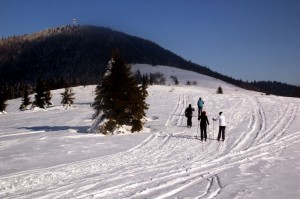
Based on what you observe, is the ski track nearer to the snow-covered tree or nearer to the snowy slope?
the snowy slope

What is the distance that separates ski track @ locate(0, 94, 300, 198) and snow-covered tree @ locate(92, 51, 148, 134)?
2811mm

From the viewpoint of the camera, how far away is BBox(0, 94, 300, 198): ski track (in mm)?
10281

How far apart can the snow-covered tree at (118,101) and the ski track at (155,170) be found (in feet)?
9.22

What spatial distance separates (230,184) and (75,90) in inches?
3081

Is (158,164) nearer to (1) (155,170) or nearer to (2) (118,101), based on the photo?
(1) (155,170)

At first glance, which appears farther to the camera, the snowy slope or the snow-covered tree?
the snow-covered tree

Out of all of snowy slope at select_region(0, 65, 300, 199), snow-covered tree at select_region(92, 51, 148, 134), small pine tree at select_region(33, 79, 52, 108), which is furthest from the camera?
small pine tree at select_region(33, 79, 52, 108)

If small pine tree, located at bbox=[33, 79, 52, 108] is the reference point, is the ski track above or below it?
below

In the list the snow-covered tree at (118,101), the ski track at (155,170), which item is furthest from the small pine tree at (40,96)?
the ski track at (155,170)

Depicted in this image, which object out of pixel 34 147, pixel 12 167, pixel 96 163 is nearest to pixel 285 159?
pixel 96 163

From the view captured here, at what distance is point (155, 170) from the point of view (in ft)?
42.6

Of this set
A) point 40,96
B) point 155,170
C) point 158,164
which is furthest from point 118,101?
point 40,96

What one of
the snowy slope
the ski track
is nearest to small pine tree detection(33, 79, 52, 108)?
the snowy slope

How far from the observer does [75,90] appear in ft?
282
